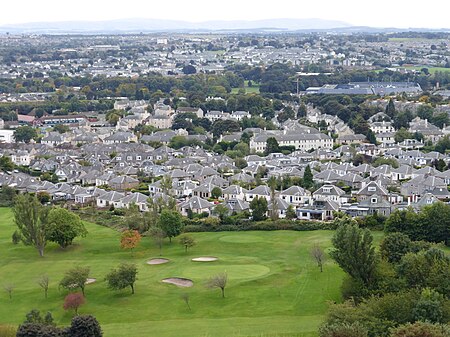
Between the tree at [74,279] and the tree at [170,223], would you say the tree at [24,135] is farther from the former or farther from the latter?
the tree at [74,279]

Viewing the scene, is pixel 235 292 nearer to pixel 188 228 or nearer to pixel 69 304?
pixel 69 304

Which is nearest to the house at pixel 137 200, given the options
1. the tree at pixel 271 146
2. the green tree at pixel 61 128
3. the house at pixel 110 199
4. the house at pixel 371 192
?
the house at pixel 110 199

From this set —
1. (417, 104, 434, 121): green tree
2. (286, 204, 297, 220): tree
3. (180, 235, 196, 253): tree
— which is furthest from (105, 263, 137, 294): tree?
(417, 104, 434, 121): green tree

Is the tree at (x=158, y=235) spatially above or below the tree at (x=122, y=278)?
below

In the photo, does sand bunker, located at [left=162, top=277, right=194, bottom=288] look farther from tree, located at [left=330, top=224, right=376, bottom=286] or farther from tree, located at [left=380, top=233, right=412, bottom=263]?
tree, located at [left=380, top=233, right=412, bottom=263]

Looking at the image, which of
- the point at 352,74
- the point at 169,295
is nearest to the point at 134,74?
the point at 352,74

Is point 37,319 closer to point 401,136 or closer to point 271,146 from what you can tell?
point 271,146
